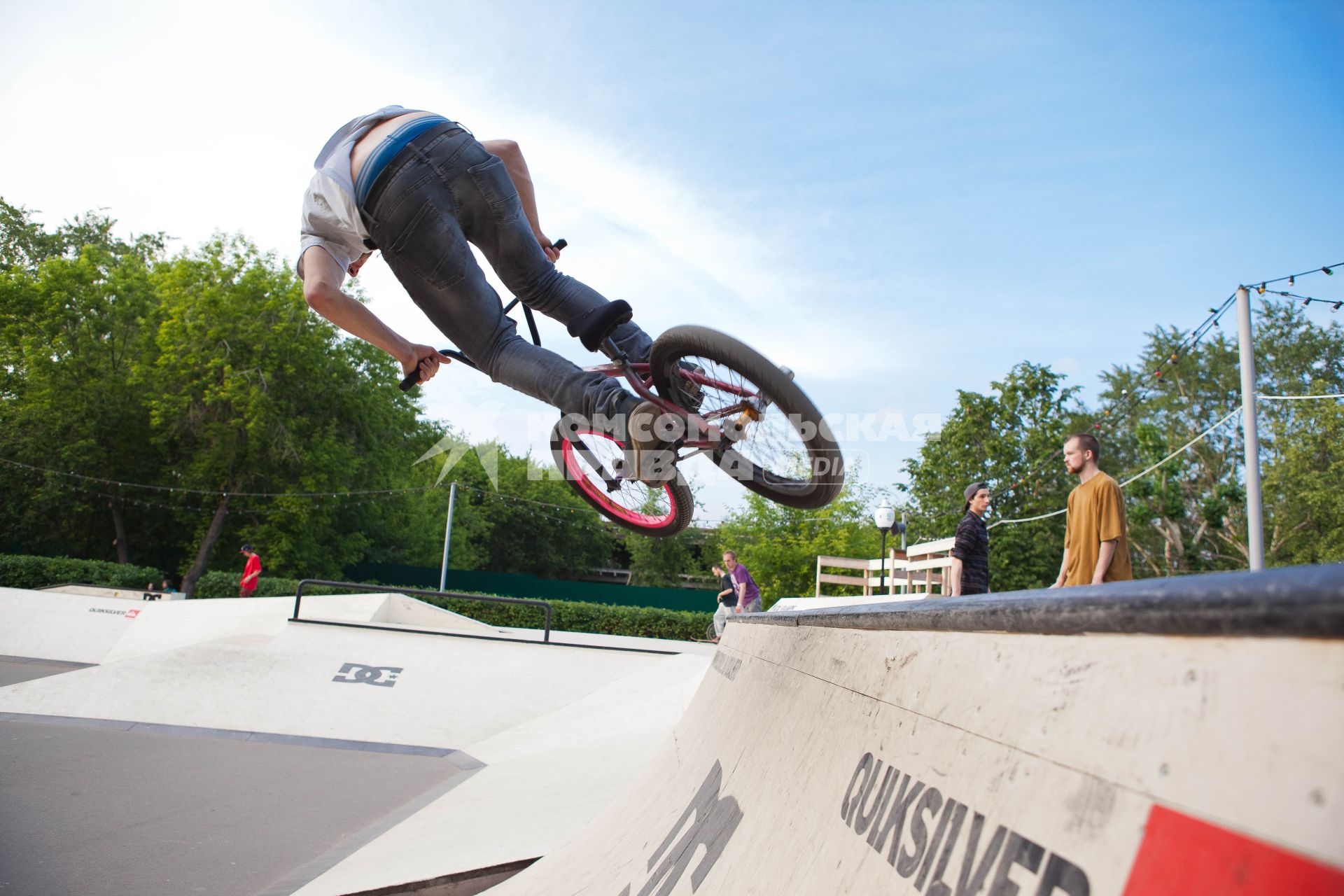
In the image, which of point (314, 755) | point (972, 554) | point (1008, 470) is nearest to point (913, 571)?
point (972, 554)

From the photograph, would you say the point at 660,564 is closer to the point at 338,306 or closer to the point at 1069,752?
the point at 338,306

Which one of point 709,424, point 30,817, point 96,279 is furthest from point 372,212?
point 96,279

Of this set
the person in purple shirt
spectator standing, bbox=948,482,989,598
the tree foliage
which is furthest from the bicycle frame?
the tree foliage

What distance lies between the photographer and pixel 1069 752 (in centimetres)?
96

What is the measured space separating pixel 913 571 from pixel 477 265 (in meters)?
9.70

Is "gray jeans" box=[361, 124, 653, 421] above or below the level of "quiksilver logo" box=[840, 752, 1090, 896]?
above

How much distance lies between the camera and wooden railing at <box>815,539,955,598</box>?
31.6ft

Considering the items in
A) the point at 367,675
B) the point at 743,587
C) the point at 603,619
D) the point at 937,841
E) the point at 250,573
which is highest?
the point at 743,587

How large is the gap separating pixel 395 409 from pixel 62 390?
12.2m

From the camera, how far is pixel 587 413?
304 cm

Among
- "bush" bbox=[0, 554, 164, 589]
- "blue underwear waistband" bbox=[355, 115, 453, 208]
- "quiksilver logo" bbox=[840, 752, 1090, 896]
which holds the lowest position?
"bush" bbox=[0, 554, 164, 589]

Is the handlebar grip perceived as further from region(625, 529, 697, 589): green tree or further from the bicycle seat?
region(625, 529, 697, 589): green tree

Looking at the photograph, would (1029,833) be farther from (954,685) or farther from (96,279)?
(96,279)

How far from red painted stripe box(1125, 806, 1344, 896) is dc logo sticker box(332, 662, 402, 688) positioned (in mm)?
7712
